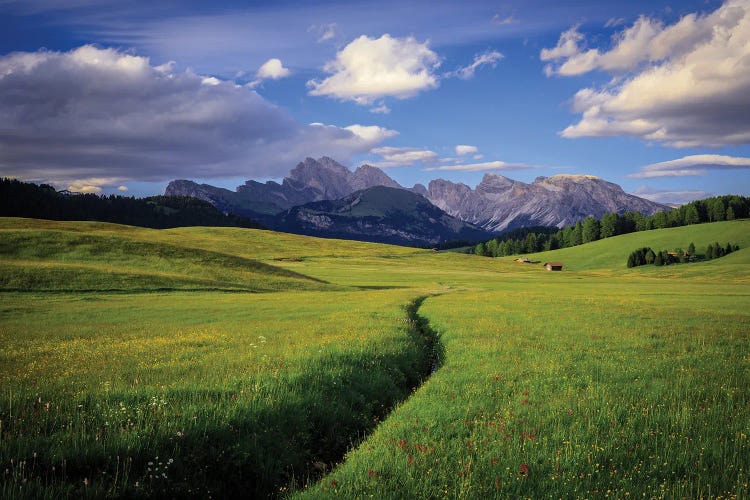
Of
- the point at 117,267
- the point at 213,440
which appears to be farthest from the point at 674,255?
the point at 213,440

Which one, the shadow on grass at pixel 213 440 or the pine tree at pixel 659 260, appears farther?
the pine tree at pixel 659 260

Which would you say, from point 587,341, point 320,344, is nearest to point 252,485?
point 320,344

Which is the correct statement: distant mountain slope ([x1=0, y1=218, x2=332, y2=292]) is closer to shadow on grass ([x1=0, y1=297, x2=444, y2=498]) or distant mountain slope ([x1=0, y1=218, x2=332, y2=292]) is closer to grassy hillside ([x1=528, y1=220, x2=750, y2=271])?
shadow on grass ([x1=0, y1=297, x2=444, y2=498])

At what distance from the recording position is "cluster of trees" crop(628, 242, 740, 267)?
150 m

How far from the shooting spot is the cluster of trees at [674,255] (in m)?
150

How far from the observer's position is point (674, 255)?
502 feet

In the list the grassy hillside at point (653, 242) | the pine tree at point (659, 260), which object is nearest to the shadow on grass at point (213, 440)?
the pine tree at point (659, 260)

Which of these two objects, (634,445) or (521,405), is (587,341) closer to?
(521,405)

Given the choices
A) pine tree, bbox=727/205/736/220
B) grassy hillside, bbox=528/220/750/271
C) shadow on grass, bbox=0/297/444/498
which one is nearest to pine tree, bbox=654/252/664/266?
grassy hillside, bbox=528/220/750/271

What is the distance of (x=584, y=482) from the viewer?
772cm

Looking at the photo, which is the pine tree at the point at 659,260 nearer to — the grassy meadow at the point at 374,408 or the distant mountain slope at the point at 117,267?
the distant mountain slope at the point at 117,267

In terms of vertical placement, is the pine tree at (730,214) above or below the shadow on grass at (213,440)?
above

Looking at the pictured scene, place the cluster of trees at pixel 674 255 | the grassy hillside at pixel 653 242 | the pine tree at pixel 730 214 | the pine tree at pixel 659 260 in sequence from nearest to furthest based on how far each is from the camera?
1. the pine tree at pixel 659 260
2. the cluster of trees at pixel 674 255
3. the grassy hillside at pixel 653 242
4. the pine tree at pixel 730 214

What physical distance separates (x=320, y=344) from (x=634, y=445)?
1328cm
